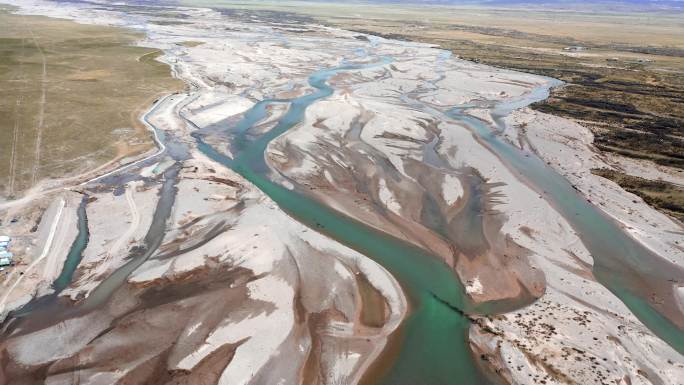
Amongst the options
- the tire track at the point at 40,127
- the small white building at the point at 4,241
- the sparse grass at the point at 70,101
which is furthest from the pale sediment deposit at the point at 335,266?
the tire track at the point at 40,127

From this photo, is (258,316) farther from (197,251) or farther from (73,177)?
(73,177)

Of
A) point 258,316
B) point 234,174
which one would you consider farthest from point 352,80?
point 258,316

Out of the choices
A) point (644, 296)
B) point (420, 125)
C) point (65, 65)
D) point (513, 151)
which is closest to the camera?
point (644, 296)

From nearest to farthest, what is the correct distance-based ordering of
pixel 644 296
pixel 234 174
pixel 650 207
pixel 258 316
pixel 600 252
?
pixel 258 316 → pixel 644 296 → pixel 600 252 → pixel 650 207 → pixel 234 174

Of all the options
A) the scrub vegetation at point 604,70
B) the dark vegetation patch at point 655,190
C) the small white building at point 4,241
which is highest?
the scrub vegetation at point 604,70

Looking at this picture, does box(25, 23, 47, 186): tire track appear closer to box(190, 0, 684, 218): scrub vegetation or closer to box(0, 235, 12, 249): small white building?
box(0, 235, 12, 249): small white building

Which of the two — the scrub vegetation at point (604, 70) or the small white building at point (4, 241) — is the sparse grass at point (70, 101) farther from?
the scrub vegetation at point (604, 70)
